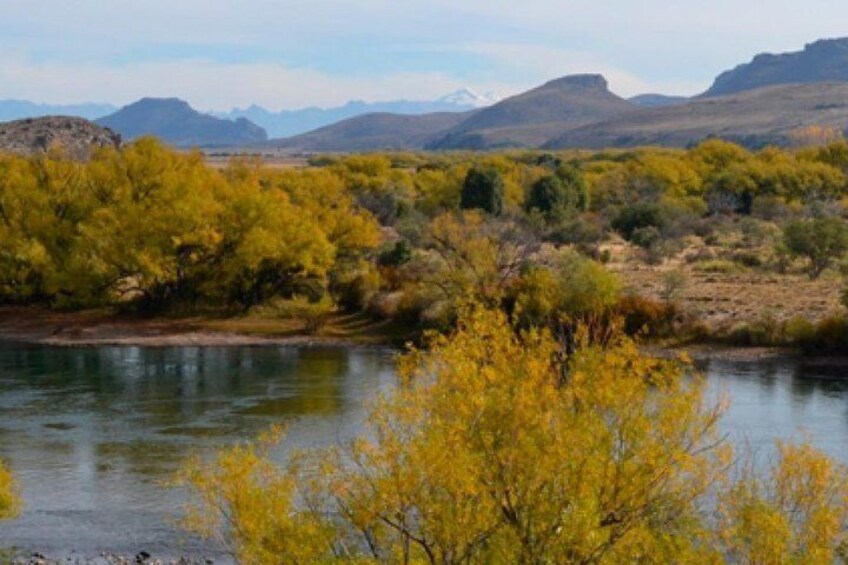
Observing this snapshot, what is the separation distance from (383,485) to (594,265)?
39287 mm

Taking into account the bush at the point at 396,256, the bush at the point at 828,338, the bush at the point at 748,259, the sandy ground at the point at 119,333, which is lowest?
the sandy ground at the point at 119,333

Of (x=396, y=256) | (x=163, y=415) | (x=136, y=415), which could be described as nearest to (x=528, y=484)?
(x=163, y=415)

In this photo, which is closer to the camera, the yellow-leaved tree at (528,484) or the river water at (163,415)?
the yellow-leaved tree at (528,484)

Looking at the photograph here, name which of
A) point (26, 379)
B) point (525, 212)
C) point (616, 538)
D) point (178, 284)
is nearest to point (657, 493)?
point (616, 538)

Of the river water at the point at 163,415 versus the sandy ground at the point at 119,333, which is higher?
the river water at the point at 163,415

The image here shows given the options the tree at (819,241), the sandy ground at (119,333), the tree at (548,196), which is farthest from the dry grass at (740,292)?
the tree at (548,196)

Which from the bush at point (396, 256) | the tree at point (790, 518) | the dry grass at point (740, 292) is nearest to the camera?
the tree at point (790, 518)

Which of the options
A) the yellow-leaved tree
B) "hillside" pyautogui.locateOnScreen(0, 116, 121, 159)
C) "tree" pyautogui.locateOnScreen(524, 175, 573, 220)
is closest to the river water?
the yellow-leaved tree

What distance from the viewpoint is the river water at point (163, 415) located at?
29250mm

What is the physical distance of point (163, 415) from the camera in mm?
41438

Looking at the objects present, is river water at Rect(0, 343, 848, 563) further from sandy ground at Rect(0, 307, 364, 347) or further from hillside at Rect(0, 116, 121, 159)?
hillside at Rect(0, 116, 121, 159)

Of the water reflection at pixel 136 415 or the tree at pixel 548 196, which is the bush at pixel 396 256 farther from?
the tree at pixel 548 196

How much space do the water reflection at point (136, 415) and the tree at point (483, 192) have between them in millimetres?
37613

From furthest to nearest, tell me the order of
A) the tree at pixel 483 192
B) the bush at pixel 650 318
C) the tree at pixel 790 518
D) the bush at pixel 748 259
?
the tree at pixel 483 192
the bush at pixel 748 259
the bush at pixel 650 318
the tree at pixel 790 518
